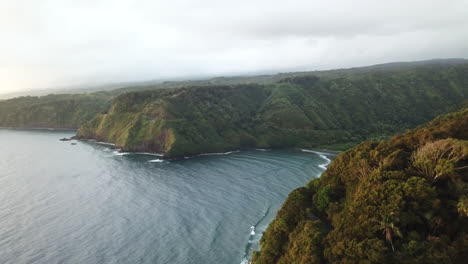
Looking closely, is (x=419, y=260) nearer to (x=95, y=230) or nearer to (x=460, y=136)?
(x=460, y=136)

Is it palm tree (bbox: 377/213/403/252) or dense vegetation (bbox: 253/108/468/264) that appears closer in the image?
dense vegetation (bbox: 253/108/468/264)

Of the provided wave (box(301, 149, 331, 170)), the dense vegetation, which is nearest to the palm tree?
the dense vegetation

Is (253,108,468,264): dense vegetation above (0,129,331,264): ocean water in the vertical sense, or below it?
above

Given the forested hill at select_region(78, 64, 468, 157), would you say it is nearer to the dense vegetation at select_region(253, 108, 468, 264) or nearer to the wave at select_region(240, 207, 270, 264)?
the wave at select_region(240, 207, 270, 264)

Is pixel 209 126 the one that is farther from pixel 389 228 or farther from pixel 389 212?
pixel 389 228

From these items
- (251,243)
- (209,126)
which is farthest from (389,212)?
(209,126)

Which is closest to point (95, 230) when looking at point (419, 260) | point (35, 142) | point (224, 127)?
point (419, 260)
